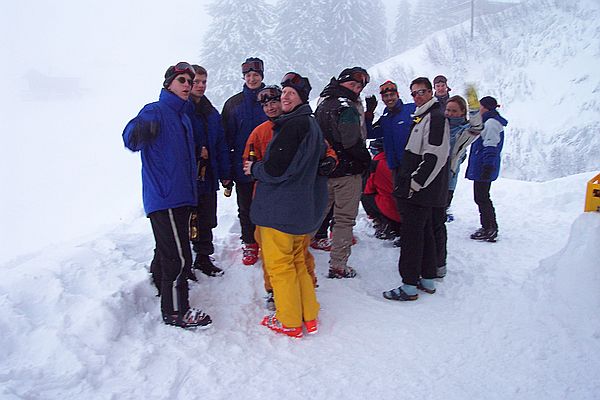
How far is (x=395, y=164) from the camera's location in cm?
540

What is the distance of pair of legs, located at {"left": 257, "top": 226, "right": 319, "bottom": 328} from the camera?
11.2ft

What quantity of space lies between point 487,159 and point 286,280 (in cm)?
406

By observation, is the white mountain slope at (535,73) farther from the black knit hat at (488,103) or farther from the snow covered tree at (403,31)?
the black knit hat at (488,103)

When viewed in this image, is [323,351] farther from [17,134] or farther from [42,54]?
[42,54]

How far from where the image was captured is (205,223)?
15.2 feet

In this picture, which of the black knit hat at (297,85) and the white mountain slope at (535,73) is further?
Answer: the white mountain slope at (535,73)

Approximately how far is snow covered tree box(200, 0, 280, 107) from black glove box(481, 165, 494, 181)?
951 inches

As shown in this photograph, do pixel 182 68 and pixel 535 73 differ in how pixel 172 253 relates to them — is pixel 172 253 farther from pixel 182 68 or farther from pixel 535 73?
pixel 535 73

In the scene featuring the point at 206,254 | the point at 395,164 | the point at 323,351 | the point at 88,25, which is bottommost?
the point at 323,351

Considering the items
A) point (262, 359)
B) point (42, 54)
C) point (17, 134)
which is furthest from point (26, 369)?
point (42, 54)

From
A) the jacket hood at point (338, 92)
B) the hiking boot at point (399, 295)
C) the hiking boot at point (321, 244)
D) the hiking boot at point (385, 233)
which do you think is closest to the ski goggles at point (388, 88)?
the jacket hood at point (338, 92)

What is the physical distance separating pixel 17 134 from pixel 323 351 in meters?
36.2

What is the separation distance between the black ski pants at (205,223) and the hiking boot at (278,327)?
1.33 metres

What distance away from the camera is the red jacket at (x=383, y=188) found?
5789 millimetres
